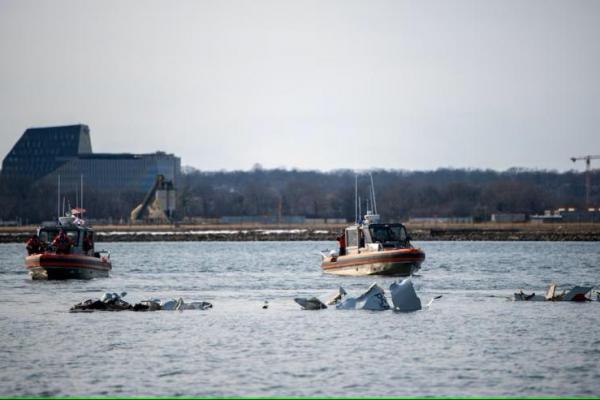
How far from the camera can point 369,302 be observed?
45.1 meters

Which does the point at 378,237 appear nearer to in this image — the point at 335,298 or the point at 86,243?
the point at 86,243

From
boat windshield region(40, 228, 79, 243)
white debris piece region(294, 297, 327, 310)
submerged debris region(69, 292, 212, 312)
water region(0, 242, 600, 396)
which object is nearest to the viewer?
water region(0, 242, 600, 396)

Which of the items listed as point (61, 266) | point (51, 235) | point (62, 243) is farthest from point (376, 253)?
point (51, 235)

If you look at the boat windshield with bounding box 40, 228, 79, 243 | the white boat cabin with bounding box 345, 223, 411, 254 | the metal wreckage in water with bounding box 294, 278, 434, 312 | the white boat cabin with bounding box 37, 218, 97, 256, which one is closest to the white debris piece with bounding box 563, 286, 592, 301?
the metal wreckage in water with bounding box 294, 278, 434, 312

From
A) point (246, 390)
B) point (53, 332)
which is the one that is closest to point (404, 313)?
point (53, 332)

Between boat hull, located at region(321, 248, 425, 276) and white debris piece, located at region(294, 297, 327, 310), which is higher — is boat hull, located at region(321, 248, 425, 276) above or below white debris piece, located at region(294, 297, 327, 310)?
above

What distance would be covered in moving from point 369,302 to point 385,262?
17929 millimetres

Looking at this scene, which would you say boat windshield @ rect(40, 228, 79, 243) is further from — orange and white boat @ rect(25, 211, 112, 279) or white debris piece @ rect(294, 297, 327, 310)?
white debris piece @ rect(294, 297, 327, 310)

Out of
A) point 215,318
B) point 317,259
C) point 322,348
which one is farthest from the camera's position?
point 317,259

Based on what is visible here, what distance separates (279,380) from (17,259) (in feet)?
248

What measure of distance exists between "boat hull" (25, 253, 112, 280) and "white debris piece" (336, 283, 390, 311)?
21918 millimetres

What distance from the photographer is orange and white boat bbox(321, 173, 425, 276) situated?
204 feet

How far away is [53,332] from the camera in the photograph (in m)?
38.5

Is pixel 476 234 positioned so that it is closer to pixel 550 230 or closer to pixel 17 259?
pixel 550 230
